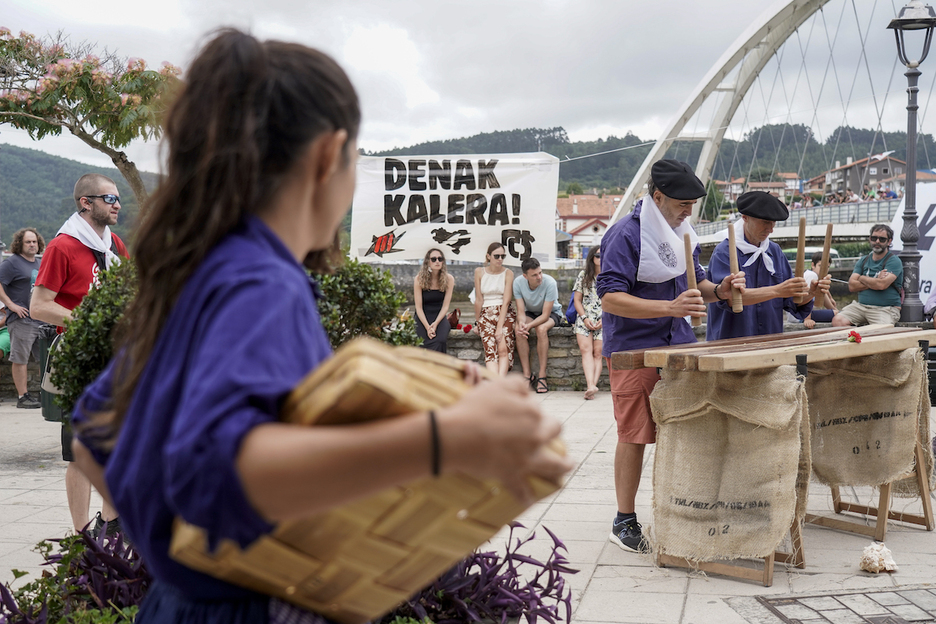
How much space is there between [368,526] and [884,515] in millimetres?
4063

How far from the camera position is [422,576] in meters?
1.13

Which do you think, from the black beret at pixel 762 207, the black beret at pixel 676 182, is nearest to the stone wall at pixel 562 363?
the black beret at pixel 762 207

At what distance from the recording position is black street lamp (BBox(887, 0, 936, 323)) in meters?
10.6

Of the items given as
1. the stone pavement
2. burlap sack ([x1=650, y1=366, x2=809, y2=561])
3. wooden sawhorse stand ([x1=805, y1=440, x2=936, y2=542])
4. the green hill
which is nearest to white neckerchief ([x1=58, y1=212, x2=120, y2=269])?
the stone pavement

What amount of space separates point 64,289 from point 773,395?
3.50 meters

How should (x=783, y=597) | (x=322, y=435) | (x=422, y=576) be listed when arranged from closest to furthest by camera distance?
(x=322, y=435), (x=422, y=576), (x=783, y=597)

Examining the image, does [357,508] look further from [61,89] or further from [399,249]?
[61,89]

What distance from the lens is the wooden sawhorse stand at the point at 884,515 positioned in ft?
14.1

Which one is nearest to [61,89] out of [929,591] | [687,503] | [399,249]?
[399,249]

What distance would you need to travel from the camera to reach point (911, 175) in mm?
11164

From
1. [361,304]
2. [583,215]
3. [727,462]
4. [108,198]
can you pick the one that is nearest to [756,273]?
[727,462]

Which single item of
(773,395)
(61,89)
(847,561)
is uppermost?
(61,89)

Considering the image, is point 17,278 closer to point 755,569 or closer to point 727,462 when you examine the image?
point 727,462

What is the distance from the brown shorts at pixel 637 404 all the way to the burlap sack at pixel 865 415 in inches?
37.2
